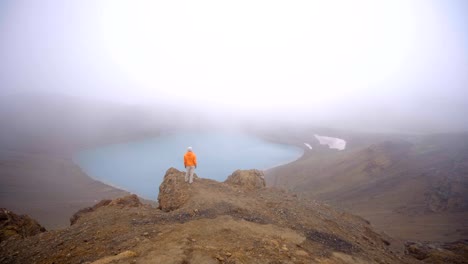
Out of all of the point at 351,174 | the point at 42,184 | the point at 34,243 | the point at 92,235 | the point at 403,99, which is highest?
the point at 403,99

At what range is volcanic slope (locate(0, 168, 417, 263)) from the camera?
6.90m

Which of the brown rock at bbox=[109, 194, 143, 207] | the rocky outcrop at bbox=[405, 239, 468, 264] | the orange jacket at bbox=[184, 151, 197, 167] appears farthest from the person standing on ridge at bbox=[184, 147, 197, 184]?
the rocky outcrop at bbox=[405, 239, 468, 264]

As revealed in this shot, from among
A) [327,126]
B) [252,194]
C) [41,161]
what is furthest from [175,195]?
[327,126]

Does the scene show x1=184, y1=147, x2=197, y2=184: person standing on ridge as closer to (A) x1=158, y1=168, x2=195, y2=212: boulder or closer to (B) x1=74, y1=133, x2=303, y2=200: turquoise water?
(A) x1=158, y1=168, x2=195, y2=212: boulder

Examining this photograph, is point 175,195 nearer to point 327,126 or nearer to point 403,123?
point 327,126

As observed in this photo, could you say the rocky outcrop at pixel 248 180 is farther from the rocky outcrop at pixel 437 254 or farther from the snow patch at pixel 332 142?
the snow patch at pixel 332 142

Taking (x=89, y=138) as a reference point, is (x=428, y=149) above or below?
above

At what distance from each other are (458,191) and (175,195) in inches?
1194

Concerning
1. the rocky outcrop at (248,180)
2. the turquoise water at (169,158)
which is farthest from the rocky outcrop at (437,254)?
the turquoise water at (169,158)

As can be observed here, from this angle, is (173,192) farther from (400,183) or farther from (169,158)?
(169,158)

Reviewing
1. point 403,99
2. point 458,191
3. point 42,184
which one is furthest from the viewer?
point 403,99

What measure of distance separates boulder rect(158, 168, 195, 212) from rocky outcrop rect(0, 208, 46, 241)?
4.94 meters

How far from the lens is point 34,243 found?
8.73 m

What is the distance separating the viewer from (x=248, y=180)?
15367 millimetres
